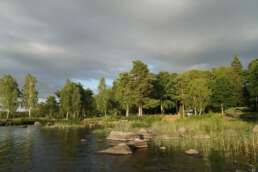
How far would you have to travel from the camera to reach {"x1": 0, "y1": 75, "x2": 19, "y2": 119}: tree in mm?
90625

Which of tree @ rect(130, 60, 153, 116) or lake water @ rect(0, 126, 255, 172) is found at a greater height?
tree @ rect(130, 60, 153, 116)

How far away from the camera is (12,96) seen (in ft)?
301

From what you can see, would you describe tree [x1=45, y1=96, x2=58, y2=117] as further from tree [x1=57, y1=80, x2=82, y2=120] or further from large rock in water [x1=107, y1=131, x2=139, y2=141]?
large rock in water [x1=107, y1=131, x2=139, y2=141]

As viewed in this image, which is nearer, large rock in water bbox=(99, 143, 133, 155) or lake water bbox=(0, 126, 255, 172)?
lake water bbox=(0, 126, 255, 172)

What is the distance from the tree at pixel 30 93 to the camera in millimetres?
98250

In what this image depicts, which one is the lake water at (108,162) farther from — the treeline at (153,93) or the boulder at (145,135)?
the treeline at (153,93)

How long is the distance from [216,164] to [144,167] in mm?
5863

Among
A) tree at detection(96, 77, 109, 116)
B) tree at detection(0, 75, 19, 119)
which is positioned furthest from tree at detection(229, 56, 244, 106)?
tree at detection(0, 75, 19, 119)

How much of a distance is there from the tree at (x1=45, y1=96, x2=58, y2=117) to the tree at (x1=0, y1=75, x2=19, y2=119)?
11709 mm

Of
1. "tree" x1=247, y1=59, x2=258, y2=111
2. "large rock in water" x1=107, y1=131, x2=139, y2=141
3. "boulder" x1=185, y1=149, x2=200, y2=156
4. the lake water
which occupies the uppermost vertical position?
"tree" x1=247, y1=59, x2=258, y2=111

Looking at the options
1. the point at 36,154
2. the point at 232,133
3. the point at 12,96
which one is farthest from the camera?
the point at 12,96

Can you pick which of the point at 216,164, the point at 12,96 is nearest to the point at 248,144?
the point at 216,164

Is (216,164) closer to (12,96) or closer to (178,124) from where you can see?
(178,124)

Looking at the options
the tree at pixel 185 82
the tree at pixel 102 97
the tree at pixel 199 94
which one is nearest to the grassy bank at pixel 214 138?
the tree at pixel 199 94
